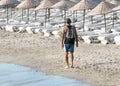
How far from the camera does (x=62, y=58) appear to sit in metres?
18.4

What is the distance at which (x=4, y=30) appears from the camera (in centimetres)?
3138

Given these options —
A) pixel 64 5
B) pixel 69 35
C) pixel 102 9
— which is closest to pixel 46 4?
pixel 64 5

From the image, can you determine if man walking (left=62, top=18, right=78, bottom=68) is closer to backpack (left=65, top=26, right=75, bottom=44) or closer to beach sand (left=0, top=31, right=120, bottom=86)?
backpack (left=65, top=26, right=75, bottom=44)

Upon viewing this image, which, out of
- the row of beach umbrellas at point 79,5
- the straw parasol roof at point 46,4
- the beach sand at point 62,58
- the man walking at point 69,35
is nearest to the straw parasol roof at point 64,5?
the row of beach umbrellas at point 79,5

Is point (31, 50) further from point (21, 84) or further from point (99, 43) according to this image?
point (21, 84)

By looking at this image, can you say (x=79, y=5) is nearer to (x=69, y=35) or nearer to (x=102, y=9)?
(x=102, y=9)

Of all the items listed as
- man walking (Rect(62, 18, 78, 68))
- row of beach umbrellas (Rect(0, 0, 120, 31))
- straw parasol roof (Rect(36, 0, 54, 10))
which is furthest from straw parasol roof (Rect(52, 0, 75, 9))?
man walking (Rect(62, 18, 78, 68))

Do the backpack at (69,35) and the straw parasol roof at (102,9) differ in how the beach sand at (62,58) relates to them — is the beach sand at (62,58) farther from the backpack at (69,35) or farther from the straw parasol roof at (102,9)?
the straw parasol roof at (102,9)

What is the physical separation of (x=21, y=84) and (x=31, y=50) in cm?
739

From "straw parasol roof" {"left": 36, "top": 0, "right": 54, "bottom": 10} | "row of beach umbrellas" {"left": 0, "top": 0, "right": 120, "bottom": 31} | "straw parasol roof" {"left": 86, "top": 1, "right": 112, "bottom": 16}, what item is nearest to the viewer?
"straw parasol roof" {"left": 86, "top": 1, "right": 112, "bottom": 16}

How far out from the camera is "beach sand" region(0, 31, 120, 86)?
14828 mm

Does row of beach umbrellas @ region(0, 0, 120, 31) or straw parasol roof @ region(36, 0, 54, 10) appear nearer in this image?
row of beach umbrellas @ region(0, 0, 120, 31)

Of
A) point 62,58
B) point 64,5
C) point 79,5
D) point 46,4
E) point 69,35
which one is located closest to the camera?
point 69,35

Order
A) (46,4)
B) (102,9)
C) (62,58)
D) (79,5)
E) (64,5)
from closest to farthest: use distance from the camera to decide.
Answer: (62,58)
(102,9)
(79,5)
(64,5)
(46,4)
